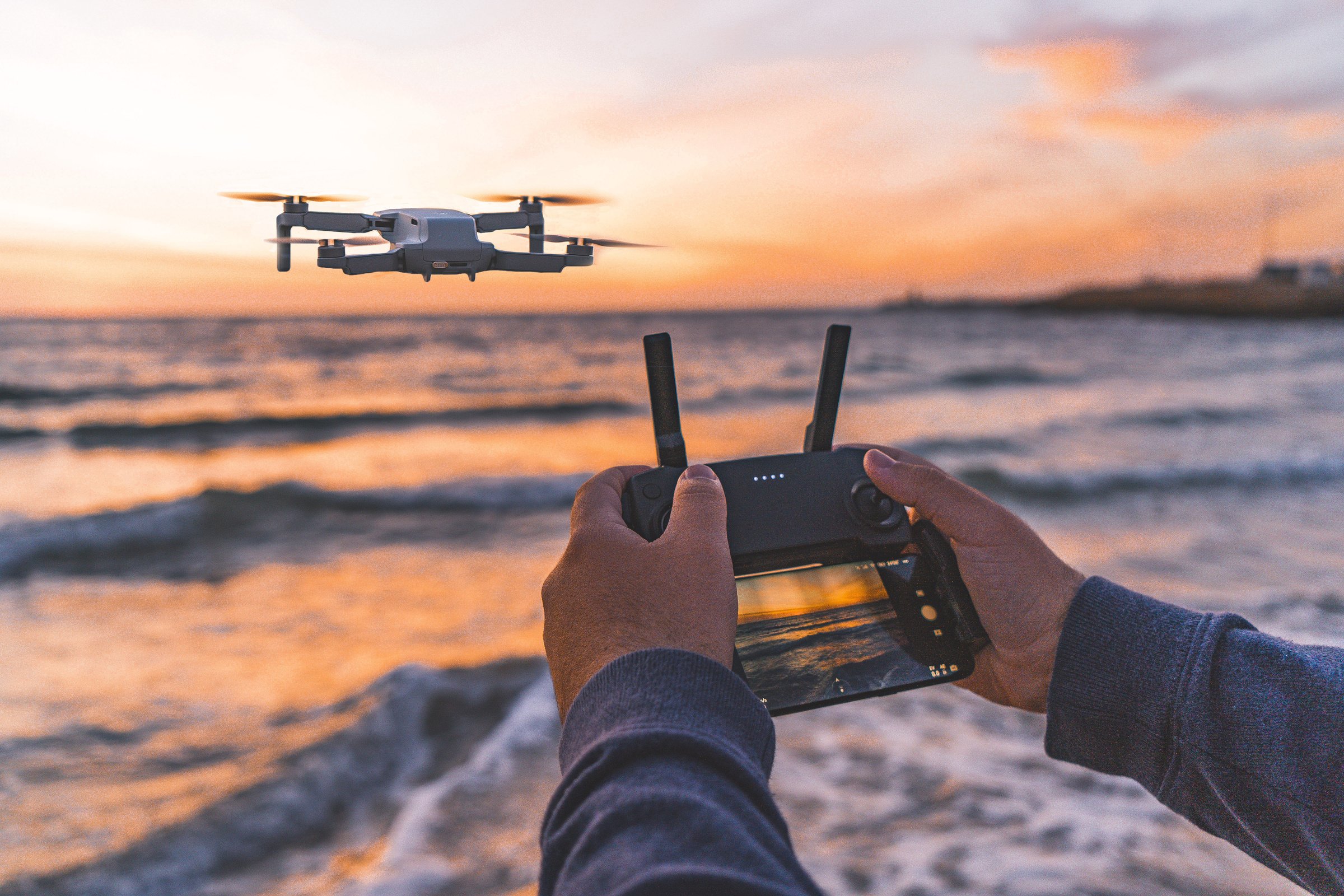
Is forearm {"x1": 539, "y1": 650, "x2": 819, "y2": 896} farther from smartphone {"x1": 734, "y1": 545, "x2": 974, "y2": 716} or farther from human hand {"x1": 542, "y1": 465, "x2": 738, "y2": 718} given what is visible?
smartphone {"x1": 734, "y1": 545, "x2": 974, "y2": 716}

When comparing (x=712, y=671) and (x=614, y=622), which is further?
(x=614, y=622)

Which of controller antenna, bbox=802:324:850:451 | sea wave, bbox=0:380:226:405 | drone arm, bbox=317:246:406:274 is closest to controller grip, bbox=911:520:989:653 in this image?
controller antenna, bbox=802:324:850:451

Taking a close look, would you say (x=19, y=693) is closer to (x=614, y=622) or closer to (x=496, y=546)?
(x=496, y=546)

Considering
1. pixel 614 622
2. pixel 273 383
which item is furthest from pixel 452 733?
pixel 273 383

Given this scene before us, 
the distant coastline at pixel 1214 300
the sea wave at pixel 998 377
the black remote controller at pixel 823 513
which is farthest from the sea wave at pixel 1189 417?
the distant coastline at pixel 1214 300

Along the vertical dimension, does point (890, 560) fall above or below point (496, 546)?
above

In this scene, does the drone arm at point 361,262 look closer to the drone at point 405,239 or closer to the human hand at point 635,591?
the drone at point 405,239
